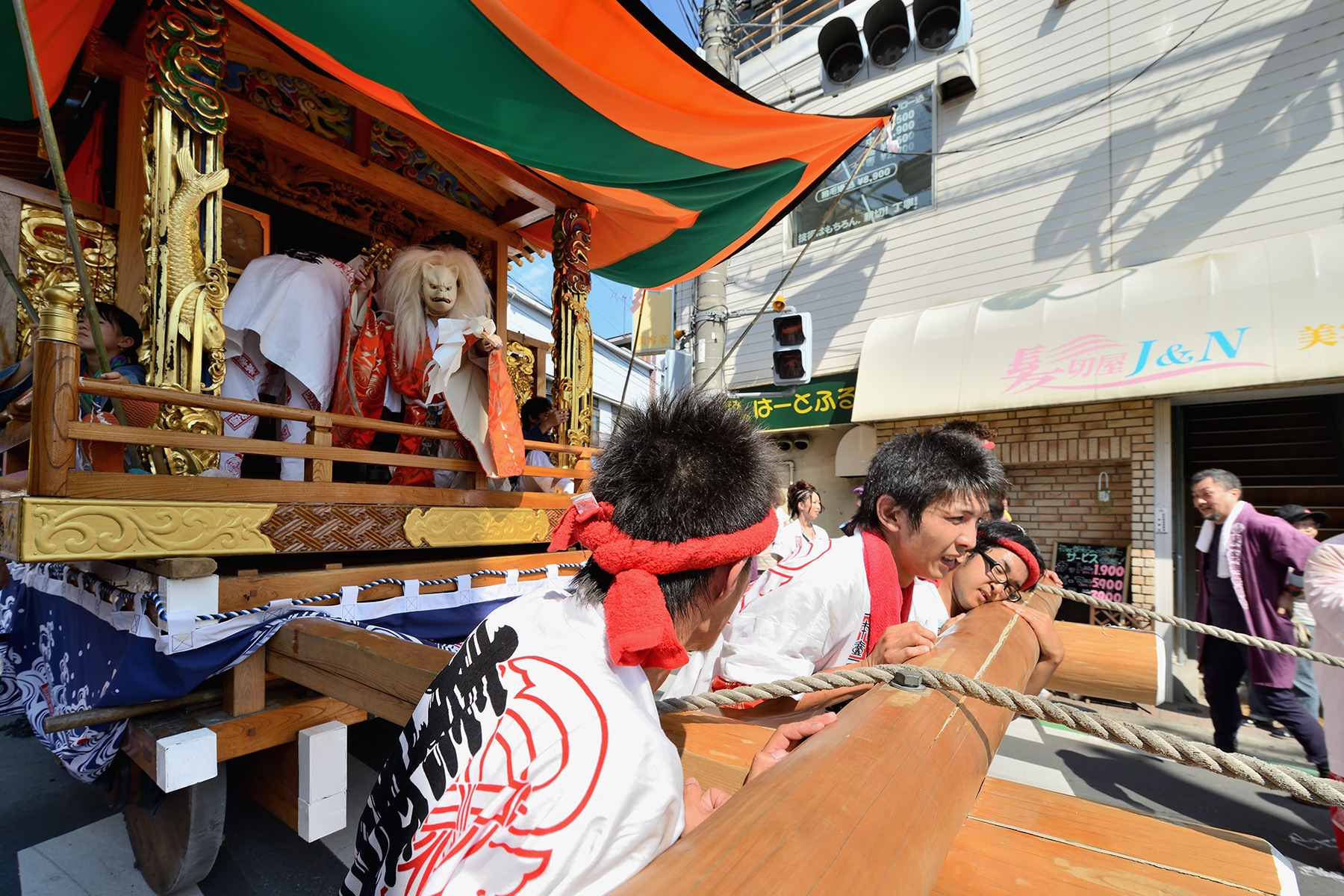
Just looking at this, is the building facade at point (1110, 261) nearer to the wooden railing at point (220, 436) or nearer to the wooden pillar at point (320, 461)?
the wooden railing at point (220, 436)

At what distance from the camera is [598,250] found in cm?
486

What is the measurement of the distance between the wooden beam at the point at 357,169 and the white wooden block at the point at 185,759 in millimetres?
2943

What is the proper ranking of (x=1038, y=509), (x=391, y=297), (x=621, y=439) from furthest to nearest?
1. (x=1038, y=509)
2. (x=391, y=297)
3. (x=621, y=439)

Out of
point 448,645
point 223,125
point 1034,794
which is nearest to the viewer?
point 1034,794

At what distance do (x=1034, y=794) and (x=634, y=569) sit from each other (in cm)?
112

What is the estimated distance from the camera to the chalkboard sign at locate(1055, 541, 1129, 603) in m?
6.07

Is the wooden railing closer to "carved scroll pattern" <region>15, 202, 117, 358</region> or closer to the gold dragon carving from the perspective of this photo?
the gold dragon carving

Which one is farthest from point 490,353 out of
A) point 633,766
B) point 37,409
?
point 633,766

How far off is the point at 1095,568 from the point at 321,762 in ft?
22.9

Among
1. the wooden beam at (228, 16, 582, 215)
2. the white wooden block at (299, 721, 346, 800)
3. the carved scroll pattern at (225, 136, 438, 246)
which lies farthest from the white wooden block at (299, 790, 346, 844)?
the carved scroll pattern at (225, 136, 438, 246)

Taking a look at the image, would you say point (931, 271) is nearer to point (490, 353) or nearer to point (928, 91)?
point (928, 91)

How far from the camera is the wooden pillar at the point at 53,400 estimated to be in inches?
63.7

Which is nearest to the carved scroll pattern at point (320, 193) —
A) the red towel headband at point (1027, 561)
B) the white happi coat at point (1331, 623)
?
the red towel headband at point (1027, 561)

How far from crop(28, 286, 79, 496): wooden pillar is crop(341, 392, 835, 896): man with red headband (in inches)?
54.1
